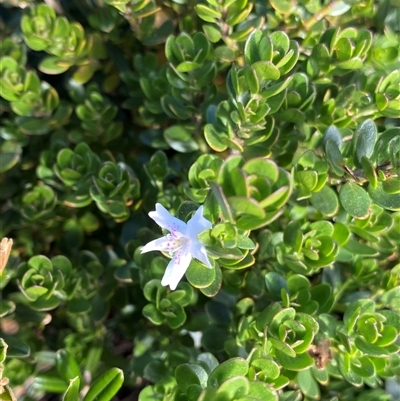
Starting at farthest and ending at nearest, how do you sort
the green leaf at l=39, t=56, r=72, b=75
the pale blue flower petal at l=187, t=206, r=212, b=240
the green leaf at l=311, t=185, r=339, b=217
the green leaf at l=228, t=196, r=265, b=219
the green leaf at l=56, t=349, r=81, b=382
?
the green leaf at l=39, t=56, r=72, b=75, the green leaf at l=56, t=349, r=81, b=382, the green leaf at l=311, t=185, r=339, b=217, the pale blue flower petal at l=187, t=206, r=212, b=240, the green leaf at l=228, t=196, r=265, b=219

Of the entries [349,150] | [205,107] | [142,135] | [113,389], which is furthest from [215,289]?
[142,135]

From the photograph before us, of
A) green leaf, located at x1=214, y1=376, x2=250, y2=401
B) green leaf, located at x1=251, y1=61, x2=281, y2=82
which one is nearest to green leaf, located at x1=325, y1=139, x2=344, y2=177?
green leaf, located at x1=251, y1=61, x2=281, y2=82

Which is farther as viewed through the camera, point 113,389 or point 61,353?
point 61,353

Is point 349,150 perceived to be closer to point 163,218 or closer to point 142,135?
point 163,218

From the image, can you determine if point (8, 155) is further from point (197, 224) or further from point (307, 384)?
point (307, 384)

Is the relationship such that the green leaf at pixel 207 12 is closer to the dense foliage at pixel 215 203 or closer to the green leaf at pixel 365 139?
the dense foliage at pixel 215 203

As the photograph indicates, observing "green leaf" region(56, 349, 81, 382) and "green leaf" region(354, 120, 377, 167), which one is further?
"green leaf" region(56, 349, 81, 382)

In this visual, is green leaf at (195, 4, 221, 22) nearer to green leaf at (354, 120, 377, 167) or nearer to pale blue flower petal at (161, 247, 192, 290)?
green leaf at (354, 120, 377, 167)
